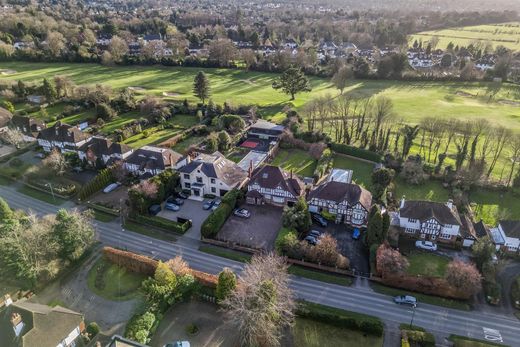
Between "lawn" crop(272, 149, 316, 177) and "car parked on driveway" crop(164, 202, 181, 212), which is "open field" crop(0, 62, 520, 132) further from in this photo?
"car parked on driveway" crop(164, 202, 181, 212)

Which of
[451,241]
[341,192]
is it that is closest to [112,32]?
[341,192]

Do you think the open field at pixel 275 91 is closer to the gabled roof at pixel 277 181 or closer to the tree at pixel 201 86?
the tree at pixel 201 86

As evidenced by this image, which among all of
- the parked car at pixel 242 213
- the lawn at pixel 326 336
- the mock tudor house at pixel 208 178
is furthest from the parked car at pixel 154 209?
the lawn at pixel 326 336

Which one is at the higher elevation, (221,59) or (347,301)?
(221,59)

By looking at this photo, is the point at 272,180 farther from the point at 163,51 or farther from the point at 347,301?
the point at 163,51

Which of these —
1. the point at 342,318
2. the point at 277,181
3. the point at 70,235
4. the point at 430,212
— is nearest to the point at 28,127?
the point at 70,235

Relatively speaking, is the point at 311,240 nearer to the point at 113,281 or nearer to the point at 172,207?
the point at 172,207
